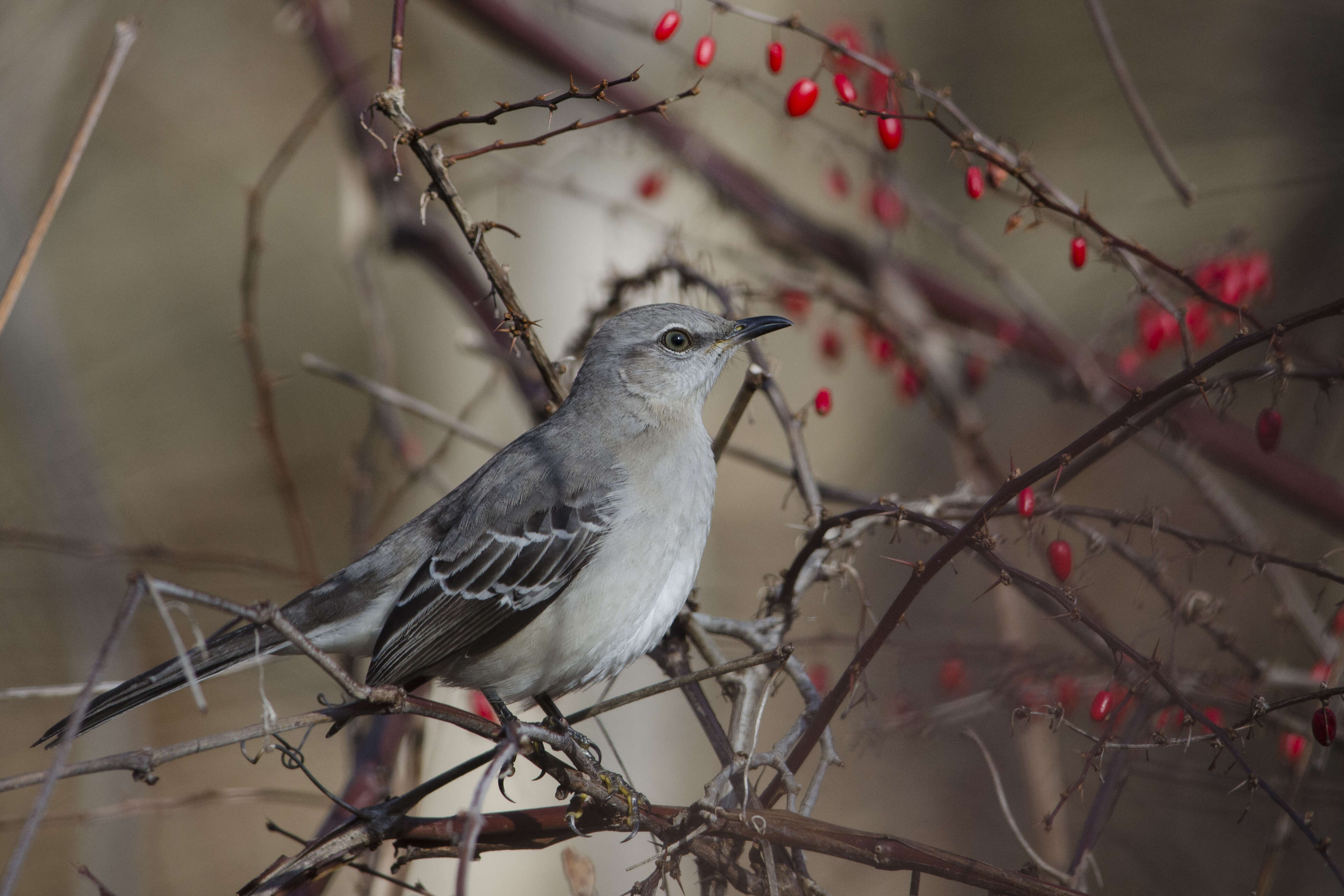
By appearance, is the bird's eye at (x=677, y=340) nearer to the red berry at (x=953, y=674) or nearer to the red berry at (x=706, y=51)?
the red berry at (x=706, y=51)

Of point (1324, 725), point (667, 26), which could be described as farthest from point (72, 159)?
point (1324, 725)

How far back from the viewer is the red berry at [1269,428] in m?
2.44

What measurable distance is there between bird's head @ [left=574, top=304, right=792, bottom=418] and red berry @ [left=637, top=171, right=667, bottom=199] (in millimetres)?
1129

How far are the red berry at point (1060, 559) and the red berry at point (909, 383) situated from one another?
1785 mm

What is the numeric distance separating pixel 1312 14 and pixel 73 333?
40.1 ft

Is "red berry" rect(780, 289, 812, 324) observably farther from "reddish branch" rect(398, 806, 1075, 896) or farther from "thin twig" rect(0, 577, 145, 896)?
"thin twig" rect(0, 577, 145, 896)

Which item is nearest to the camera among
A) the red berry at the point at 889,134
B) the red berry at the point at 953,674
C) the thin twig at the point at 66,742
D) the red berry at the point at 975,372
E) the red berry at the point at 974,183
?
the thin twig at the point at 66,742

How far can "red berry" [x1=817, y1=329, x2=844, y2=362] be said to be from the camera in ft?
15.7

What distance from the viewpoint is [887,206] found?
4.87m

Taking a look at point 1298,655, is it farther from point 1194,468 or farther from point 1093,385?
point 1194,468

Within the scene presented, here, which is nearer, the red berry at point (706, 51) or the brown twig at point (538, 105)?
the brown twig at point (538, 105)

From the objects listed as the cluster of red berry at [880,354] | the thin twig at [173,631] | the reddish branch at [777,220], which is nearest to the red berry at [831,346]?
the cluster of red berry at [880,354]

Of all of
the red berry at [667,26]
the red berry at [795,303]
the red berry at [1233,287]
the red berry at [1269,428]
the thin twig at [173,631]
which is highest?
the red berry at [795,303]

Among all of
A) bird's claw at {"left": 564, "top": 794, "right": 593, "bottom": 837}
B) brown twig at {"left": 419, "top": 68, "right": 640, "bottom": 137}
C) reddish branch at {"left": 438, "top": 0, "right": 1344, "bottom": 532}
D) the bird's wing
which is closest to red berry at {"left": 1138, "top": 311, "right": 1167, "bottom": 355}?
reddish branch at {"left": 438, "top": 0, "right": 1344, "bottom": 532}
